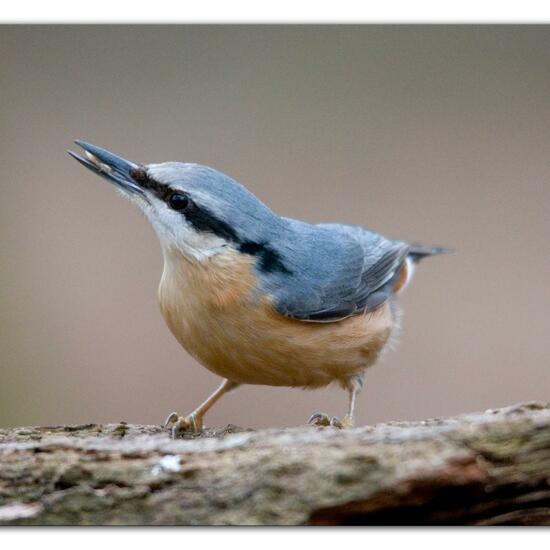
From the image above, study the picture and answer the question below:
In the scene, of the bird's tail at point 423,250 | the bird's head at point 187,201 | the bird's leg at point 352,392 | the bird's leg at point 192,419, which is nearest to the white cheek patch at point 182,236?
the bird's head at point 187,201

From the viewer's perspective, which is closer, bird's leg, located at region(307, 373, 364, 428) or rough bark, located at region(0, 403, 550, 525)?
rough bark, located at region(0, 403, 550, 525)

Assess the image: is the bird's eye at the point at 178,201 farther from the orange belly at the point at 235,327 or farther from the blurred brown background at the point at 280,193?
the blurred brown background at the point at 280,193

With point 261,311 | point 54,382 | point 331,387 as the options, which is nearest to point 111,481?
point 261,311

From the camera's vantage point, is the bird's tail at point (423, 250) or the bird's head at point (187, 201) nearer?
the bird's head at point (187, 201)

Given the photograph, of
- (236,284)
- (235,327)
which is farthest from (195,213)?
(235,327)

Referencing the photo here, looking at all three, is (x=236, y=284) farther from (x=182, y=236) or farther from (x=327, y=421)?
(x=327, y=421)

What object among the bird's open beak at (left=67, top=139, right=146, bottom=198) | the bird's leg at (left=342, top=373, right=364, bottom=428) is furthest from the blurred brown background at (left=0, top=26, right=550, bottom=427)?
the bird's leg at (left=342, top=373, right=364, bottom=428)

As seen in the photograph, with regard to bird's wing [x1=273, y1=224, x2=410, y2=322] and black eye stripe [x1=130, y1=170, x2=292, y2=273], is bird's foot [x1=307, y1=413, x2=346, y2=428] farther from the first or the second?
black eye stripe [x1=130, y1=170, x2=292, y2=273]
